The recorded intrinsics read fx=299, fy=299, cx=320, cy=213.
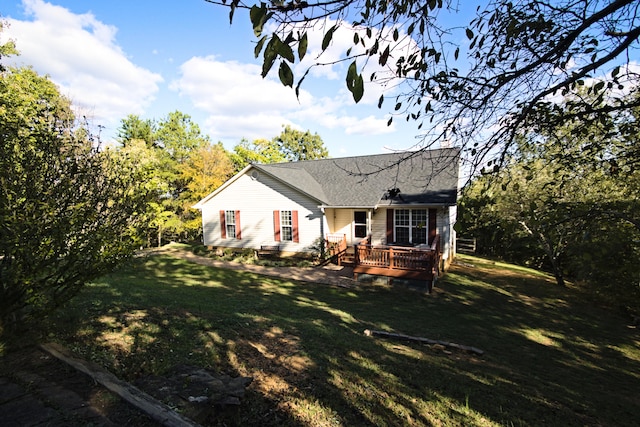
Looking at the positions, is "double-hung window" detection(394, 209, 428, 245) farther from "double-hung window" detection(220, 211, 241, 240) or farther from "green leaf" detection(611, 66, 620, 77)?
"green leaf" detection(611, 66, 620, 77)

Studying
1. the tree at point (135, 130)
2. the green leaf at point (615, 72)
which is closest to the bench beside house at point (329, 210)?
the green leaf at point (615, 72)

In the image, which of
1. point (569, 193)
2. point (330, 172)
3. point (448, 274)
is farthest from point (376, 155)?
point (569, 193)

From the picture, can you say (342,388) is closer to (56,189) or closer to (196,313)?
(196,313)

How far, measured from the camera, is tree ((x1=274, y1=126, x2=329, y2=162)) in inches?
1993

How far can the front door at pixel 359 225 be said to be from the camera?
16.0 m

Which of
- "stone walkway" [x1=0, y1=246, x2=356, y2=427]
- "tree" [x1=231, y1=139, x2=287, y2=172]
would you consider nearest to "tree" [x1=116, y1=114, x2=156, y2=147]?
"tree" [x1=231, y1=139, x2=287, y2=172]

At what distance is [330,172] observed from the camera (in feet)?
64.3

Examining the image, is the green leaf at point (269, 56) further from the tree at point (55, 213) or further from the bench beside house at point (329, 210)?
the bench beside house at point (329, 210)

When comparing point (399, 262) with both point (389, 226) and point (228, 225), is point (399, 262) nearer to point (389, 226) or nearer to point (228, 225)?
point (389, 226)

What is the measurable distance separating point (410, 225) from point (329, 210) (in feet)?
14.2

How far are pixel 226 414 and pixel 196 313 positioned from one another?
11.5 feet

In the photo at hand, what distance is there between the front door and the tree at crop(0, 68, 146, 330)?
486 inches

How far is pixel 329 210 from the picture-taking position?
16312mm

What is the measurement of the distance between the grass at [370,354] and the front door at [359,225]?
6376 mm
